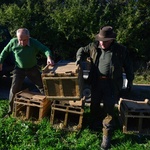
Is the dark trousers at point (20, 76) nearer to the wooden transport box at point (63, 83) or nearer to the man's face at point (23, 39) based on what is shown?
the man's face at point (23, 39)

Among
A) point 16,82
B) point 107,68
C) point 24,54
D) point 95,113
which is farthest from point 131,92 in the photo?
point 24,54

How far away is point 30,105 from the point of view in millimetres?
6141

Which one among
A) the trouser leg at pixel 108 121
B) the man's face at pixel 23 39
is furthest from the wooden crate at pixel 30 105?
the trouser leg at pixel 108 121

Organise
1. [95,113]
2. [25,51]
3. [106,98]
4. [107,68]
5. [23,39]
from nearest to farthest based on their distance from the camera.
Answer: [107,68]
[106,98]
[23,39]
[25,51]
[95,113]

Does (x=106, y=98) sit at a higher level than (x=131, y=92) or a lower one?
higher

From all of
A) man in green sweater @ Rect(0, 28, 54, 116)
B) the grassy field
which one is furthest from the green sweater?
the grassy field

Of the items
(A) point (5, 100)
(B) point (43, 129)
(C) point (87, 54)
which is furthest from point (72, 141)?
(A) point (5, 100)

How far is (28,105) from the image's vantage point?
6145mm

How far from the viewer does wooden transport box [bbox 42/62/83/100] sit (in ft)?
17.7

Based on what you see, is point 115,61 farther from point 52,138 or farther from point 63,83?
point 52,138

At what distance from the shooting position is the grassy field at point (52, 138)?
5.45 metres

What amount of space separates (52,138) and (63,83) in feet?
3.44

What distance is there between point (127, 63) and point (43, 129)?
6.67ft

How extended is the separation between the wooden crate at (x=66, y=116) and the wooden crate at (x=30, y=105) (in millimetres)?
230
